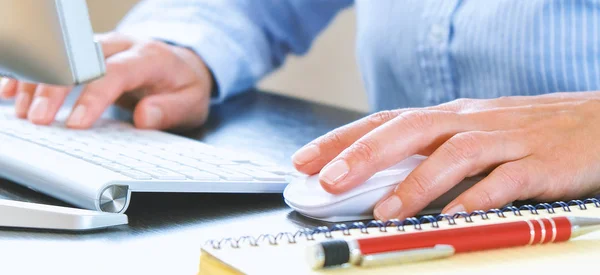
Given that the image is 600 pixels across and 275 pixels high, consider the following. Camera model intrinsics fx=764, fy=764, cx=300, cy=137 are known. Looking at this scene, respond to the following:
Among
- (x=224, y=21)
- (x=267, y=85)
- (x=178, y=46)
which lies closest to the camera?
(x=178, y=46)

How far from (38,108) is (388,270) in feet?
1.76

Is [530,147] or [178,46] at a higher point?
[178,46]

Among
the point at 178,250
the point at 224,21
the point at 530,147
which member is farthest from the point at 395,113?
the point at 224,21

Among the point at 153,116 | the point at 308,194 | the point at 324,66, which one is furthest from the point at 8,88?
the point at 324,66

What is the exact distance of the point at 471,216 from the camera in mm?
458

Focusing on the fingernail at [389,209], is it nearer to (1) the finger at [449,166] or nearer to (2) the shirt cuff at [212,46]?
(1) the finger at [449,166]

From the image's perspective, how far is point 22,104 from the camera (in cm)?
84

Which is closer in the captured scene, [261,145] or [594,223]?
[594,223]

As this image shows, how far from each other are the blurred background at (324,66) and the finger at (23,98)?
3.34 ft

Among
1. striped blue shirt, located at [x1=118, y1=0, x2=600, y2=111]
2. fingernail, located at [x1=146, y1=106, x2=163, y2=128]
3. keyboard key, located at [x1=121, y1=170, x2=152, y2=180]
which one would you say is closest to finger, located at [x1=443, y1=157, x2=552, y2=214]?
keyboard key, located at [x1=121, y1=170, x2=152, y2=180]

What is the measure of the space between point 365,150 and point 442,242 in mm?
132

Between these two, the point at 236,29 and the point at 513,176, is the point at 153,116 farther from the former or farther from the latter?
the point at 513,176

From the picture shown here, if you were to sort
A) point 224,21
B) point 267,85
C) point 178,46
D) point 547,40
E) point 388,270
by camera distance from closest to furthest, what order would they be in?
point 388,270 → point 547,40 → point 178,46 → point 224,21 → point 267,85

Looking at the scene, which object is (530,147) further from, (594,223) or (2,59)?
(2,59)
